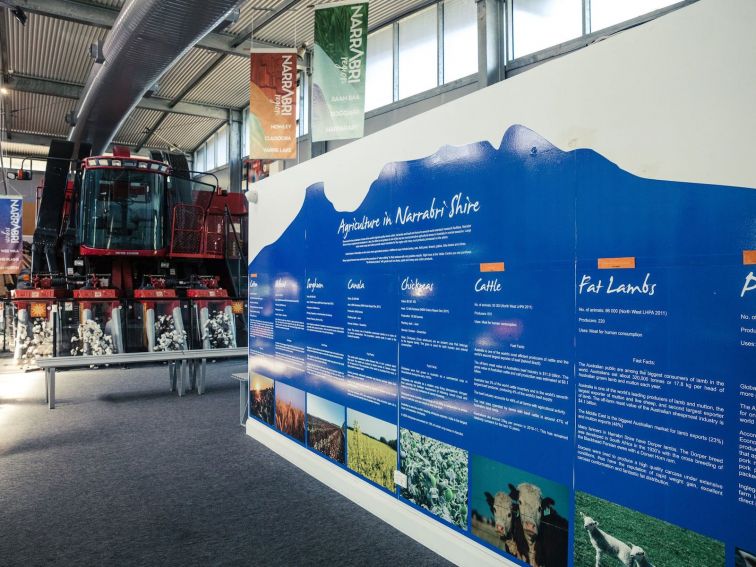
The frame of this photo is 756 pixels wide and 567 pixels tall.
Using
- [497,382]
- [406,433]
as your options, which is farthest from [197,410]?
[497,382]

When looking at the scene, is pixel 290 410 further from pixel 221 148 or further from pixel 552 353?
pixel 221 148

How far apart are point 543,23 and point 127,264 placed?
8.19 m

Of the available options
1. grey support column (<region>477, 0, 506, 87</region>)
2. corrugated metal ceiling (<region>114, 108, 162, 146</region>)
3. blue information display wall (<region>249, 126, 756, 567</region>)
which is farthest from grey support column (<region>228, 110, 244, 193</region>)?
blue information display wall (<region>249, 126, 756, 567</region>)

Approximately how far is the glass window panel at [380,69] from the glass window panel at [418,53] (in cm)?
32

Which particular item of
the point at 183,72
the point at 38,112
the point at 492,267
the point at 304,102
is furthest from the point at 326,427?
the point at 38,112

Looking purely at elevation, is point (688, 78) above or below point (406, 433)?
above

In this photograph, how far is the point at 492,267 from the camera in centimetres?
279

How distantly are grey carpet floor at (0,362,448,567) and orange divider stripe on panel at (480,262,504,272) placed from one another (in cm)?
161

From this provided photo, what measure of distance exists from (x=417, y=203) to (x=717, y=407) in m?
1.88

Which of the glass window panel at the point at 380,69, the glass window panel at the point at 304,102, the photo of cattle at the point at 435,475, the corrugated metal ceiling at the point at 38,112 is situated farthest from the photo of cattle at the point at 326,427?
the corrugated metal ceiling at the point at 38,112

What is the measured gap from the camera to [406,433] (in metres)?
3.39

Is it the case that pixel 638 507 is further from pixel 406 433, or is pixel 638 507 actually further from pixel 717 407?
pixel 406 433

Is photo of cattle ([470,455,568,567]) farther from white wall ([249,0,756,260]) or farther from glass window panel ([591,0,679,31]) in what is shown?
glass window panel ([591,0,679,31])

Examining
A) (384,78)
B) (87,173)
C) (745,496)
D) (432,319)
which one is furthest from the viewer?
(384,78)
